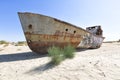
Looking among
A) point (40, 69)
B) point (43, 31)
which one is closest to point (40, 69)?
point (40, 69)

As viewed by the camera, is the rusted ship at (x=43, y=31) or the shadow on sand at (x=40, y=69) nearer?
the shadow on sand at (x=40, y=69)

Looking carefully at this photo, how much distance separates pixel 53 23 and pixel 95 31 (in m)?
7.58

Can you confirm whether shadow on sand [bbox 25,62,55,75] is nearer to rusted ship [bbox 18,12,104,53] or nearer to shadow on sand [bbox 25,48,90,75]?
shadow on sand [bbox 25,48,90,75]

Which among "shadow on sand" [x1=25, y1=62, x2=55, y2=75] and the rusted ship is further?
the rusted ship

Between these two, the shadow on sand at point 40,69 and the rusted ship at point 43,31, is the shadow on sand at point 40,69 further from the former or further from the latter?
the rusted ship at point 43,31

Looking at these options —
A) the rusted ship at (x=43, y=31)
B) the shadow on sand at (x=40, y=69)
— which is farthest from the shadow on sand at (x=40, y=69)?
the rusted ship at (x=43, y=31)

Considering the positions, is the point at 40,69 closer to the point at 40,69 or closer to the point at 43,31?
the point at 40,69

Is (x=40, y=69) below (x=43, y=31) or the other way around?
below

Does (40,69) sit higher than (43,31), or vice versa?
(43,31)

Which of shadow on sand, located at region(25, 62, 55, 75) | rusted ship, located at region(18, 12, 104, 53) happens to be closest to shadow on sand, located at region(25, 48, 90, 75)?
shadow on sand, located at region(25, 62, 55, 75)

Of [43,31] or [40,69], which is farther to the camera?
[43,31]

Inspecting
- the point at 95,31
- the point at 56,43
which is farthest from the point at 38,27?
the point at 95,31

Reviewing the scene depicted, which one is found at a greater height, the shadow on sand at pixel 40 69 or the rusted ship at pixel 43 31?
the rusted ship at pixel 43 31

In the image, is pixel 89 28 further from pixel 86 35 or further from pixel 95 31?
pixel 86 35
